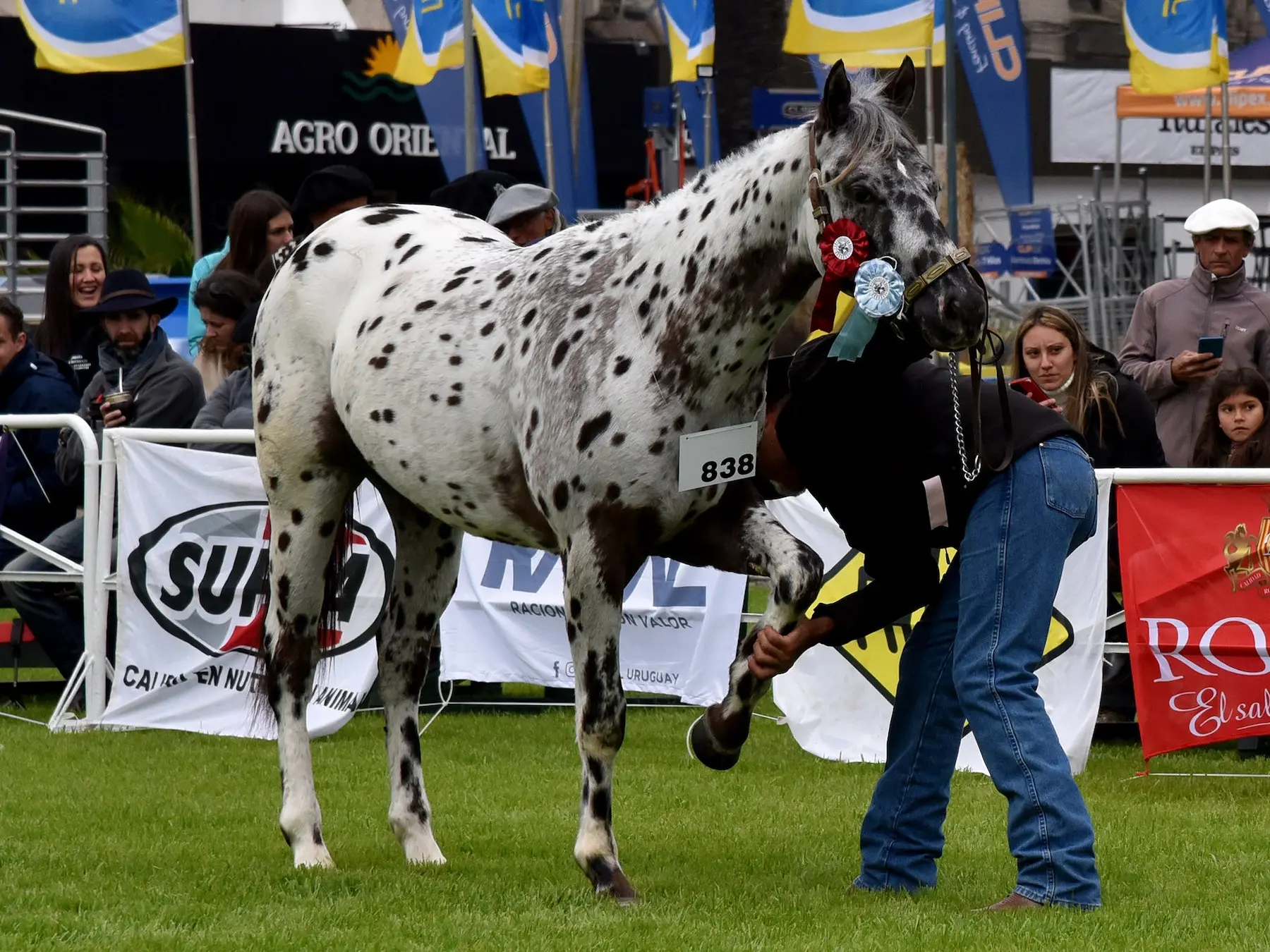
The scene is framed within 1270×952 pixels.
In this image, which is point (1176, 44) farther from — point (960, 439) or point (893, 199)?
point (893, 199)

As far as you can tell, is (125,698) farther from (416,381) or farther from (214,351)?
(416,381)

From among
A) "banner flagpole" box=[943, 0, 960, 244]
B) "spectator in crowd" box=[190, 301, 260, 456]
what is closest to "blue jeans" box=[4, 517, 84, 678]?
"spectator in crowd" box=[190, 301, 260, 456]

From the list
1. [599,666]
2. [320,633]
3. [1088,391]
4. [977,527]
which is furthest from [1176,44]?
[599,666]

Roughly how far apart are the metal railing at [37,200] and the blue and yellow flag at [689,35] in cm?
586

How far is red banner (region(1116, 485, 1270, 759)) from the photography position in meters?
7.30

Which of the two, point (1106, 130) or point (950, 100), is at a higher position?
point (1106, 130)

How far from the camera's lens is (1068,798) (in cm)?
482

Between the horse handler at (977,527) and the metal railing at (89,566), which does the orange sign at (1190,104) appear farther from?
the horse handler at (977,527)

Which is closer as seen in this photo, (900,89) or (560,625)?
(900,89)

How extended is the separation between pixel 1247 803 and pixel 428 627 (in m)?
3.21

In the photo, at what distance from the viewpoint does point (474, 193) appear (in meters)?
8.75

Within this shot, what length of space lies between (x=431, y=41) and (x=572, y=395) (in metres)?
13.3

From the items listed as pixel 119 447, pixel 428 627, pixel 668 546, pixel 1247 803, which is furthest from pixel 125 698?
pixel 1247 803

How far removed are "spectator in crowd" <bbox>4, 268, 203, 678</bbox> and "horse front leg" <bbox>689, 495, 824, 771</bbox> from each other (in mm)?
5014
